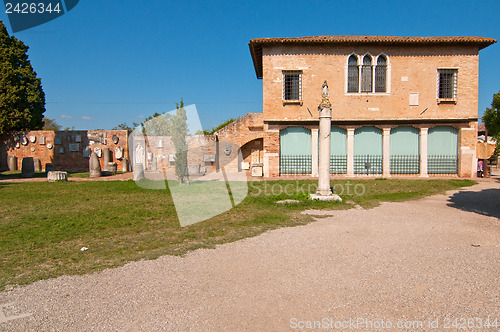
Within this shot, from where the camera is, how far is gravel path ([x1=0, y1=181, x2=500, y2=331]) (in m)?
3.25

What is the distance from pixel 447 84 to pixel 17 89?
29.8m

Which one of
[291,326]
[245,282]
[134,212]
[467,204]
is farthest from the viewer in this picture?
[467,204]

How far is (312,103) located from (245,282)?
49.1 feet

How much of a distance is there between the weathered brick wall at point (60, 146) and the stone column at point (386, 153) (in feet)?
59.1

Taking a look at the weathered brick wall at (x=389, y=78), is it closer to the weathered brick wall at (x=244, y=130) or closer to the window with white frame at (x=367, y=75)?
the window with white frame at (x=367, y=75)

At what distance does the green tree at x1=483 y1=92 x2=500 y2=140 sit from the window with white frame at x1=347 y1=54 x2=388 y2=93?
1207 cm

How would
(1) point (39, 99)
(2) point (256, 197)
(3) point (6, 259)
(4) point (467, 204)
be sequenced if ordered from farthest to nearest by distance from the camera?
(1) point (39, 99) < (2) point (256, 197) < (4) point (467, 204) < (3) point (6, 259)

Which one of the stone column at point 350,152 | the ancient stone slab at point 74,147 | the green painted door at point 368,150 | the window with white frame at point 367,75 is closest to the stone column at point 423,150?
the green painted door at point 368,150

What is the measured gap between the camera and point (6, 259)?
501 centimetres

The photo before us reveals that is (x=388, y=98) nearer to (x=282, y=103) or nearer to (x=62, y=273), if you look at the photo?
(x=282, y=103)

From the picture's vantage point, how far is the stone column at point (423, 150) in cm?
1786

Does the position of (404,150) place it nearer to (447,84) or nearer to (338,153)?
(338,153)

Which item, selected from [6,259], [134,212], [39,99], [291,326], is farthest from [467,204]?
[39,99]

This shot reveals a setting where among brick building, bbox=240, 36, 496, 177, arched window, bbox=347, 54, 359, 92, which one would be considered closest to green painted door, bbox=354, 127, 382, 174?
brick building, bbox=240, 36, 496, 177
